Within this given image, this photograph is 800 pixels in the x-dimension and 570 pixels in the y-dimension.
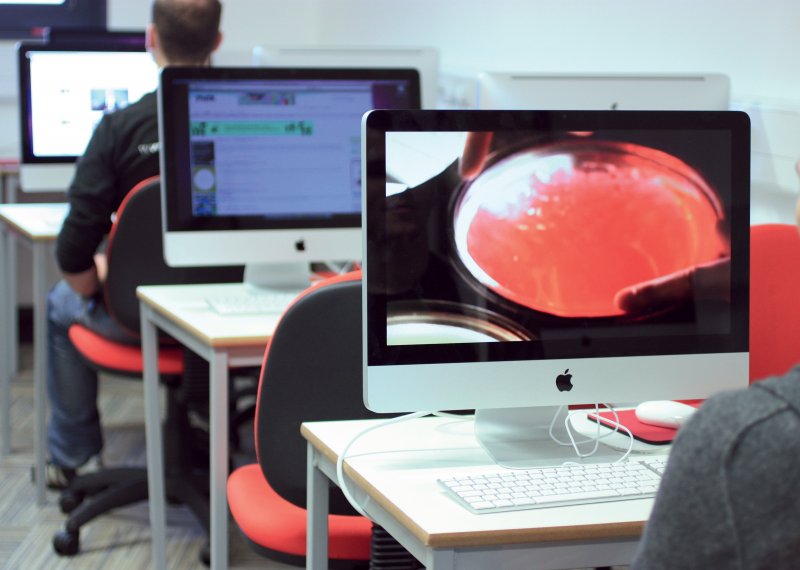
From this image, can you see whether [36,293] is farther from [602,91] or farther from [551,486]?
[551,486]

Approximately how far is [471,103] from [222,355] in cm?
185

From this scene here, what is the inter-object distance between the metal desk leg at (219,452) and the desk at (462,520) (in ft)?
2.31

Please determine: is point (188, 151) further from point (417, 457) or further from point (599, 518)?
point (599, 518)

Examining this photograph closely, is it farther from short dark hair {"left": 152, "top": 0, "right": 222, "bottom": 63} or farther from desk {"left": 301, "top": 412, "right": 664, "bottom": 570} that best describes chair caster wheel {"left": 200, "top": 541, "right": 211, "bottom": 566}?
desk {"left": 301, "top": 412, "right": 664, "bottom": 570}

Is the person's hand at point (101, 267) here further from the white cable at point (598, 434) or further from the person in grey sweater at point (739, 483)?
the person in grey sweater at point (739, 483)

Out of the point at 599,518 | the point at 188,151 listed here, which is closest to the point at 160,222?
the point at 188,151

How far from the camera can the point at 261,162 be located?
2.54 meters

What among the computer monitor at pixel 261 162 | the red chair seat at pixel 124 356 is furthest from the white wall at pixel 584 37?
the red chair seat at pixel 124 356

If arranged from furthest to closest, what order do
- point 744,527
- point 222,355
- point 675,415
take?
1. point 222,355
2. point 675,415
3. point 744,527

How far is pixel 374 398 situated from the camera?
57.8 inches

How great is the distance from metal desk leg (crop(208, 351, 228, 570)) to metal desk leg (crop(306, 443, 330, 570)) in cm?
64

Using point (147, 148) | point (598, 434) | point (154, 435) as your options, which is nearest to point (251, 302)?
point (154, 435)

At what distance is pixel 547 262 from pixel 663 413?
311mm

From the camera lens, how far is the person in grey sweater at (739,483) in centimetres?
80
